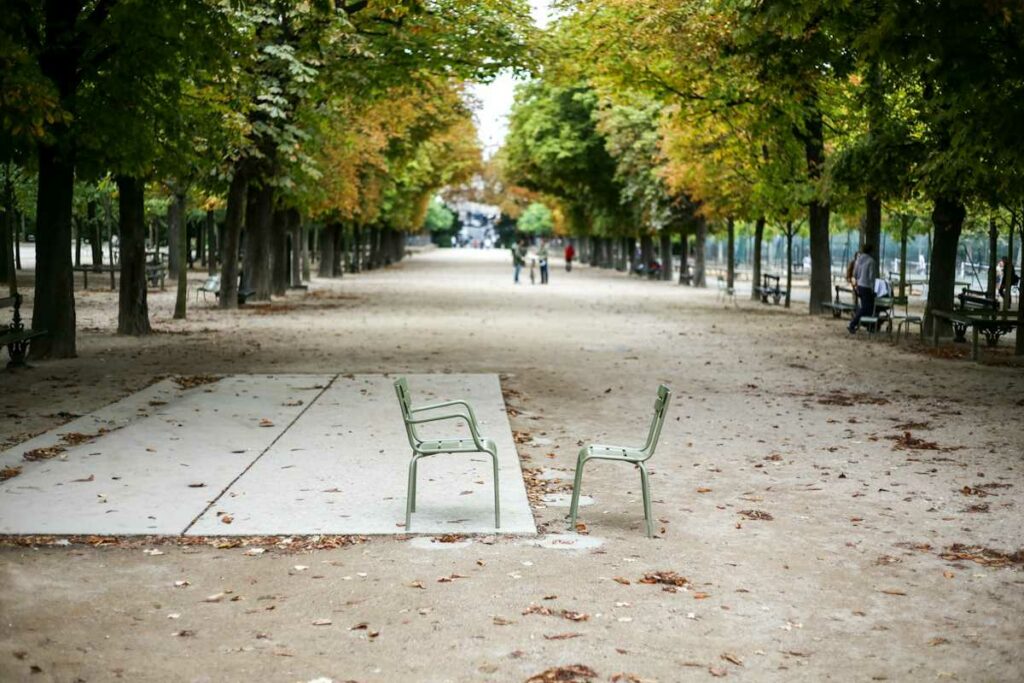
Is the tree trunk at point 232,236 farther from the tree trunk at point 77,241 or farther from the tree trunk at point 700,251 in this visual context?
the tree trunk at point 700,251

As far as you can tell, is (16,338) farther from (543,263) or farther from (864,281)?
(543,263)

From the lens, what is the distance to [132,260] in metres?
22.0

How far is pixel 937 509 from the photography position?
355 inches

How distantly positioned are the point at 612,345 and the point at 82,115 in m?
9.81

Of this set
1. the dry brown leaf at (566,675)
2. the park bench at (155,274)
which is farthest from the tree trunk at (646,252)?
the dry brown leaf at (566,675)

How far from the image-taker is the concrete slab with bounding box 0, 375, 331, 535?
26.8ft

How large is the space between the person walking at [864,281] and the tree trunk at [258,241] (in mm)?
15232

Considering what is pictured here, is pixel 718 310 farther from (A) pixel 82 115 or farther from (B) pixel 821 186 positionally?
(A) pixel 82 115

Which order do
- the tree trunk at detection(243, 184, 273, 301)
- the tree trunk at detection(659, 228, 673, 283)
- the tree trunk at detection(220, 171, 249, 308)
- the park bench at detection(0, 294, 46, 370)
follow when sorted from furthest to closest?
the tree trunk at detection(659, 228, 673, 283) → the tree trunk at detection(243, 184, 273, 301) → the tree trunk at detection(220, 171, 249, 308) → the park bench at detection(0, 294, 46, 370)

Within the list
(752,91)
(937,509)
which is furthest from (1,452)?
(752,91)

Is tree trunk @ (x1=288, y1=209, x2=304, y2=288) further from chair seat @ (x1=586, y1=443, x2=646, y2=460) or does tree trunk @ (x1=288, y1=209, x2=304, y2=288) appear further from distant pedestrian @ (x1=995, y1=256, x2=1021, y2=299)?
chair seat @ (x1=586, y1=443, x2=646, y2=460)

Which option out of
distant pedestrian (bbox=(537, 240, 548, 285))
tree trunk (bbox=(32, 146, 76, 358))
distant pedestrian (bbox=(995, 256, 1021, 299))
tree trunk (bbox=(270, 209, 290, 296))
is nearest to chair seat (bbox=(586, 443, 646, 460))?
tree trunk (bbox=(32, 146, 76, 358))

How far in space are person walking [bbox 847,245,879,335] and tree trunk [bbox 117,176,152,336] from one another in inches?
525

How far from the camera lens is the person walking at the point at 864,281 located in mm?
24469
